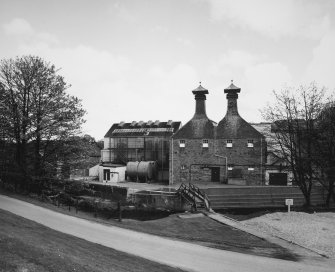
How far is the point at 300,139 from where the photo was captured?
89.4 feet

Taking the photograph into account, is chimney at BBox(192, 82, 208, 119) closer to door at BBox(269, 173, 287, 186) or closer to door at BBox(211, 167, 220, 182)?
door at BBox(211, 167, 220, 182)

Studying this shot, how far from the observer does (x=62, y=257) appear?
882cm

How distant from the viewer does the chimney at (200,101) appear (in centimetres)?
4262

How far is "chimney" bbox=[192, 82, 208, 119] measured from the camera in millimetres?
42625

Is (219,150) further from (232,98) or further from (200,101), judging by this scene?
(200,101)

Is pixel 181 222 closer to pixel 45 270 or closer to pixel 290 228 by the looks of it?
pixel 290 228

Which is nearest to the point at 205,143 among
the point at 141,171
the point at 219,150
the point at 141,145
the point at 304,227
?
the point at 219,150

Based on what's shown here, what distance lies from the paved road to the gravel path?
4.28 m

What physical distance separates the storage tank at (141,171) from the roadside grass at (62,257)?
30785 millimetres

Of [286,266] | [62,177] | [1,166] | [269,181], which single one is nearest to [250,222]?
[286,266]

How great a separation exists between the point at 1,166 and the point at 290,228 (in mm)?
24235

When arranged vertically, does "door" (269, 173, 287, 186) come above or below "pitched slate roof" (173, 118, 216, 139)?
below

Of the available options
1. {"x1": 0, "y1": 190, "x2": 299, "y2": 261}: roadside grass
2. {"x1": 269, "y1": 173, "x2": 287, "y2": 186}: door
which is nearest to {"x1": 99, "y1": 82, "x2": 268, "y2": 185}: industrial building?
{"x1": 269, "y1": 173, "x2": 287, "y2": 186}: door

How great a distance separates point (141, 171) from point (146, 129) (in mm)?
13981
